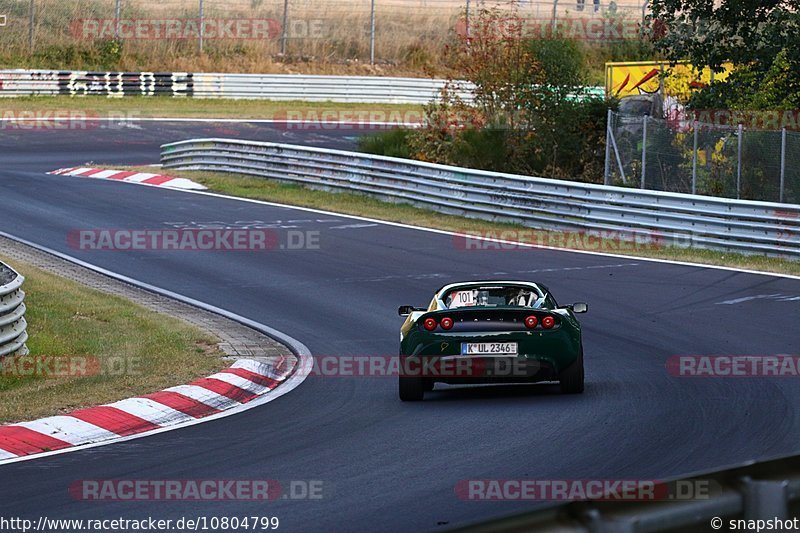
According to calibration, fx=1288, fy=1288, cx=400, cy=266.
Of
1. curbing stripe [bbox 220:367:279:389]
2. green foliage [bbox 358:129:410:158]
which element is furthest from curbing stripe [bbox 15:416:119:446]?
green foliage [bbox 358:129:410:158]

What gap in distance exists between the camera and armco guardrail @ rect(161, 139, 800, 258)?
2088 centimetres

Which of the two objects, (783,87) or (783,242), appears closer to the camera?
(783,242)

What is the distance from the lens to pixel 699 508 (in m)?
3.54

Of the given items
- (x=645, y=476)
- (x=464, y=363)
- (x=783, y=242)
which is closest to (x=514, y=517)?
(x=645, y=476)

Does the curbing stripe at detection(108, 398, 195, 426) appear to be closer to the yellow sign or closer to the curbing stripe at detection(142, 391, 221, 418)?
the curbing stripe at detection(142, 391, 221, 418)

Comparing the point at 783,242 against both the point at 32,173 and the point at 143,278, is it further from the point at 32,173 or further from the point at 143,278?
the point at 32,173

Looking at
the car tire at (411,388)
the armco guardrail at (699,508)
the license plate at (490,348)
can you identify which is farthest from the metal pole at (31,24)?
the armco guardrail at (699,508)

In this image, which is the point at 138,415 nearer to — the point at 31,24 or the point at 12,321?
the point at 12,321

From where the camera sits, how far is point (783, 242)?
2044cm

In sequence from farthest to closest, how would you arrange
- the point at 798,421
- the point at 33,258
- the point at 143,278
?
the point at 33,258, the point at 143,278, the point at 798,421

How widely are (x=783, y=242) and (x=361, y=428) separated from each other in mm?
12161

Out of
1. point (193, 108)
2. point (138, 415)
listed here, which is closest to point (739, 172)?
point (138, 415)

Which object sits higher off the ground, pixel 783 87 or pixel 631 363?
pixel 783 87

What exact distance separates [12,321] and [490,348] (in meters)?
4.99
